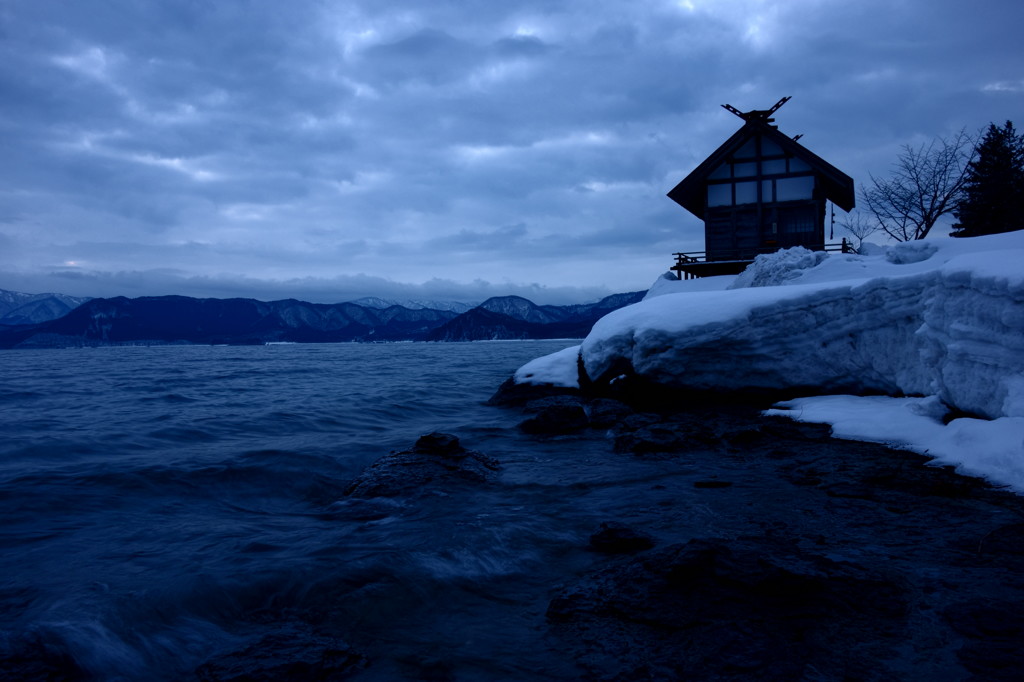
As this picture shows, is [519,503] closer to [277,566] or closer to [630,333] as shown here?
[277,566]

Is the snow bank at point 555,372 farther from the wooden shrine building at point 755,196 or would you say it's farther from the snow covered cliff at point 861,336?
the wooden shrine building at point 755,196

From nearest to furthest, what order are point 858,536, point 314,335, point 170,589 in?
point 170,589 → point 858,536 → point 314,335

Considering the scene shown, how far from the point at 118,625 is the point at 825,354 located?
1137 cm

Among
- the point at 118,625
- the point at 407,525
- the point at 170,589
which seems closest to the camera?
the point at 118,625

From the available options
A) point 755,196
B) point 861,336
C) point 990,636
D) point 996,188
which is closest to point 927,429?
point 861,336

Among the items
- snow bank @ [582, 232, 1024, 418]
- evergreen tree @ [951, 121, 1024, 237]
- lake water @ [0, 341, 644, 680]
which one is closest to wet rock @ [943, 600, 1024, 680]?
lake water @ [0, 341, 644, 680]

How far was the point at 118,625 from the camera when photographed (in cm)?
407

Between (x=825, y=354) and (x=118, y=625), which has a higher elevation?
(x=825, y=354)

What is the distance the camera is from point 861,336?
1028 centimetres

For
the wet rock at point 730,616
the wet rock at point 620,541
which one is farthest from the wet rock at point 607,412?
the wet rock at point 730,616

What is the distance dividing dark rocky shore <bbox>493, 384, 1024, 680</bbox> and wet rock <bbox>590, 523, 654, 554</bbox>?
0.01 m

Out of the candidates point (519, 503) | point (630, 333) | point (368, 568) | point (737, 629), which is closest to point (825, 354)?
point (630, 333)

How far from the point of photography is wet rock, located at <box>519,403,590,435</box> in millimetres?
11149

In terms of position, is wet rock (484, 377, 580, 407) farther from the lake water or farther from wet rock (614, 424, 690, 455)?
wet rock (614, 424, 690, 455)
